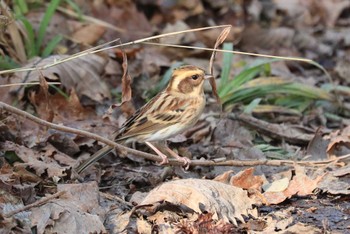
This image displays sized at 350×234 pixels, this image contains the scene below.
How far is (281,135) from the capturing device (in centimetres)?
698

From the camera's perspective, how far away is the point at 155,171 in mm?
6129

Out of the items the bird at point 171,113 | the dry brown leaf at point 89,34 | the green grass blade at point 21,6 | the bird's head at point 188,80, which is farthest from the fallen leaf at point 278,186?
the green grass blade at point 21,6

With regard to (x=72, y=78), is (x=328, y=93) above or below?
below

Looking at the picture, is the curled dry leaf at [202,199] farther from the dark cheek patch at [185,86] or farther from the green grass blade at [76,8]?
the green grass blade at [76,8]

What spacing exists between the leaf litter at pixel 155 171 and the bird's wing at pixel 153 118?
1.02 feet

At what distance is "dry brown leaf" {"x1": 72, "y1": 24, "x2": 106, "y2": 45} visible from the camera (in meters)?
8.77

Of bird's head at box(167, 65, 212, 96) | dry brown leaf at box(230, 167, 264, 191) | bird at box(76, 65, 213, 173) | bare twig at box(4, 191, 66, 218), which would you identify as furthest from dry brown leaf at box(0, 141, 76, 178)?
dry brown leaf at box(230, 167, 264, 191)

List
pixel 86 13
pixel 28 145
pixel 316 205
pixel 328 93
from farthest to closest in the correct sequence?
pixel 86 13
pixel 328 93
pixel 28 145
pixel 316 205

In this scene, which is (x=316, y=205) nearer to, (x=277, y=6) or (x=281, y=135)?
(x=281, y=135)

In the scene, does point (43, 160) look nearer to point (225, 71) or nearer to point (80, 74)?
point (80, 74)

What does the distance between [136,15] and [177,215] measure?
18.2ft

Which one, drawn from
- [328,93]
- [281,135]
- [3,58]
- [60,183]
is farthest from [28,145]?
[328,93]

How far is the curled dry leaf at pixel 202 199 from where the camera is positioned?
4961mm

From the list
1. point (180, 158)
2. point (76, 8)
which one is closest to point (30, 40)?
point (76, 8)
